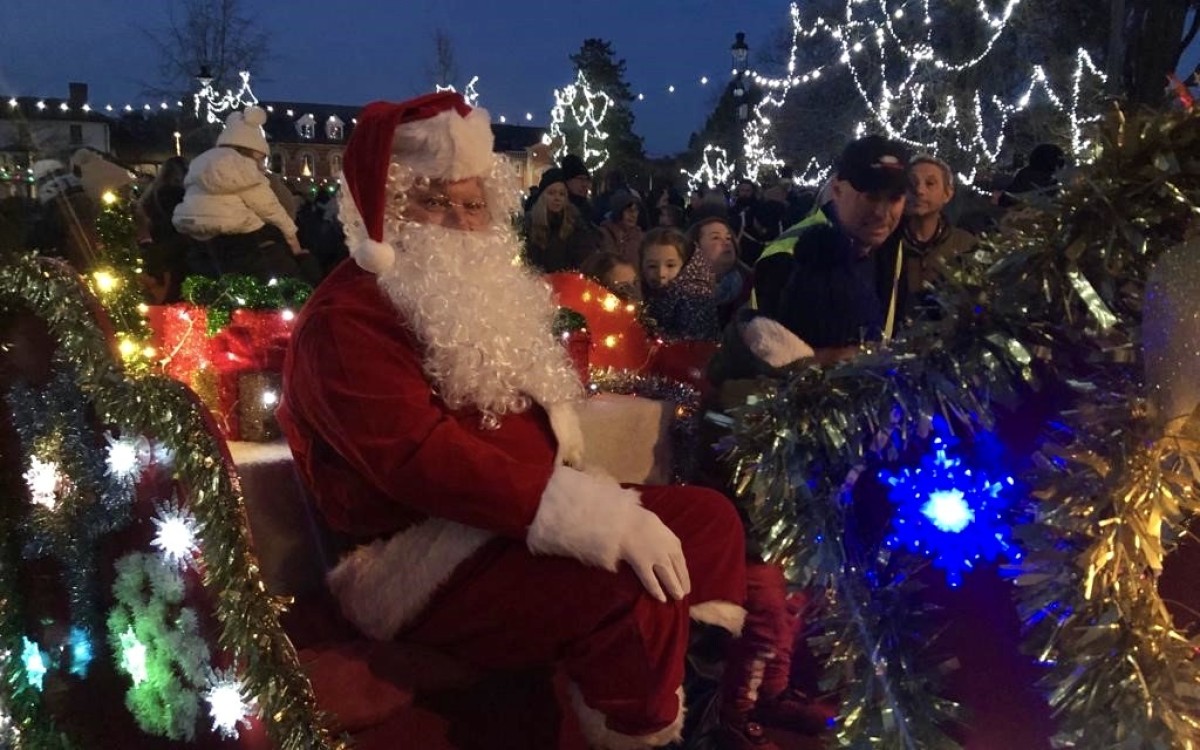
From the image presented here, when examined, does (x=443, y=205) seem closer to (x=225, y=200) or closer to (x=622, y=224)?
(x=225, y=200)

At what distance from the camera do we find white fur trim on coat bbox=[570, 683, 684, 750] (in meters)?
2.18

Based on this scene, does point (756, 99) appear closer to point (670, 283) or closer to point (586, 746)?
point (670, 283)

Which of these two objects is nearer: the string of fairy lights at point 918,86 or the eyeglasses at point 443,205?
the eyeglasses at point 443,205

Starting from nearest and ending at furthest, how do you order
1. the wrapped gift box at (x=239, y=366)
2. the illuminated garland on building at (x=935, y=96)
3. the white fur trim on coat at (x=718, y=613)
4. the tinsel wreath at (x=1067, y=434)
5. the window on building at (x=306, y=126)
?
the tinsel wreath at (x=1067, y=434), the white fur trim on coat at (x=718, y=613), the wrapped gift box at (x=239, y=366), the illuminated garland on building at (x=935, y=96), the window on building at (x=306, y=126)

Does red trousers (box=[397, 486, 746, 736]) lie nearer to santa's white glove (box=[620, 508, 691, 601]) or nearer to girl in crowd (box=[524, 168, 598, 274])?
santa's white glove (box=[620, 508, 691, 601])

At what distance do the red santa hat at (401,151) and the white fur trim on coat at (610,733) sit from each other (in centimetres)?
121

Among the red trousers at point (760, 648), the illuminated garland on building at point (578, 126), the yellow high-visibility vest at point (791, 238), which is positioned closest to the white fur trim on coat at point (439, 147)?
the yellow high-visibility vest at point (791, 238)

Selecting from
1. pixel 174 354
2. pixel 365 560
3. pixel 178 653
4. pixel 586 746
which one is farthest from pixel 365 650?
pixel 174 354

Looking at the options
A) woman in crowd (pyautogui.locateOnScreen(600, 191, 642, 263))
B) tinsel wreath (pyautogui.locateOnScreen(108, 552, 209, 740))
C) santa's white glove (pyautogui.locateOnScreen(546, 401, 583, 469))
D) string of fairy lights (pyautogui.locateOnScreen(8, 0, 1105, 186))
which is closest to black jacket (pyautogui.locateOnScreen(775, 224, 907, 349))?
santa's white glove (pyautogui.locateOnScreen(546, 401, 583, 469))

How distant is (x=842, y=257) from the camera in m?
2.98

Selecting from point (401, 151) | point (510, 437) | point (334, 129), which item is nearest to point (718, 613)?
point (510, 437)

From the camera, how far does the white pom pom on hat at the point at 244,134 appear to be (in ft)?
15.9

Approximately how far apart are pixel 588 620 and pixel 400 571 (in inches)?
20.6

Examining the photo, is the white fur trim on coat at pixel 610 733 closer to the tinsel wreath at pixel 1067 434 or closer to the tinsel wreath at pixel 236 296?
the tinsel wreath at pixel 1067 434
